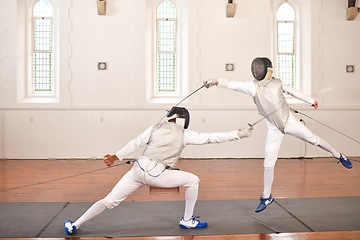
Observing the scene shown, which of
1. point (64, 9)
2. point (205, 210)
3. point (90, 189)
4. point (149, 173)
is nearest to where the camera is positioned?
point (149, 173)

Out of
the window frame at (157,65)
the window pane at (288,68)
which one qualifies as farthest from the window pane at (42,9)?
the window pane at (288,68)

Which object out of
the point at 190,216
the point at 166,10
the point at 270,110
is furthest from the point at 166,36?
the point at 190,216

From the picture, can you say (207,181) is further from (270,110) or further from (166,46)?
(166,46)

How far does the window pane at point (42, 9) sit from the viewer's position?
7535mm

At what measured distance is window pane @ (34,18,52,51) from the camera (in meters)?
7.54

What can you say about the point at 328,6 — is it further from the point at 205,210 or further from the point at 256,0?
the point at 205,210

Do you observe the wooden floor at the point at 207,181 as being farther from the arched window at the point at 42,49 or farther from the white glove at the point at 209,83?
the arched window at the point at 42,49

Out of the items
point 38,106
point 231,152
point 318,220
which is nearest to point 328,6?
point 231,152

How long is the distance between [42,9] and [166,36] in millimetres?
2566

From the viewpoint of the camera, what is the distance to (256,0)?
736 centimetres

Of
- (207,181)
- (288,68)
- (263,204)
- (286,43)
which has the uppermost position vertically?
(286,43)

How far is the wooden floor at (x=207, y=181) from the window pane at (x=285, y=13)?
2989 mm

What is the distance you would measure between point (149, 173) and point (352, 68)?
6259mm

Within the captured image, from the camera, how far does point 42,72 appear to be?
24.9 ft
